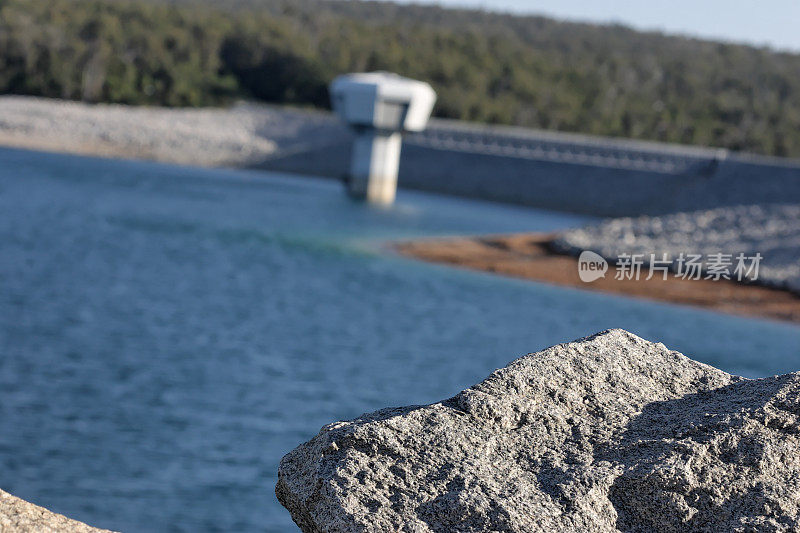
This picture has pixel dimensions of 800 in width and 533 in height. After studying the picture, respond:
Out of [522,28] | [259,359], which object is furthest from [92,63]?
[522,28]

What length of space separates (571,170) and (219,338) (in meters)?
42.8

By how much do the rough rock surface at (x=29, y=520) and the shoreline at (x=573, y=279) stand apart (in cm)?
2234

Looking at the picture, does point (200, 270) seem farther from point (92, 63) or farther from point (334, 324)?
point (92, 63)

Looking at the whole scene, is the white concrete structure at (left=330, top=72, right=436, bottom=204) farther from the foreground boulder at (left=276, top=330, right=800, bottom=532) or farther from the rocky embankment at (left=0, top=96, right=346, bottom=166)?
the foreground boulder at (left=276, top=330, right=800, bottom=532)

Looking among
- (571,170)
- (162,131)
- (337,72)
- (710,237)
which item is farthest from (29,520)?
(337,72)

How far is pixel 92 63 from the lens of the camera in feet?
229

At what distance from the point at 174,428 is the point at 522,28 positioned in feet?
467

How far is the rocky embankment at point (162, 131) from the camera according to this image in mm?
61312

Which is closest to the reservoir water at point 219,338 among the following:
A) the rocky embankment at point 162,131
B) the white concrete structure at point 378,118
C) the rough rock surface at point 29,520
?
the rough rock surface at point 29,520

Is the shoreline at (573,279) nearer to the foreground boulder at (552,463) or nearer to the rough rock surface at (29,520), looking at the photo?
the foreground boulder at (552,463)

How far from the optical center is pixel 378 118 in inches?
1917

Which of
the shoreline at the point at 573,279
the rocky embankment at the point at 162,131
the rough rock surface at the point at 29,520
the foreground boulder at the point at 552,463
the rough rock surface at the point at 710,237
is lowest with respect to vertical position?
the rocky embankment at the point at 162,131

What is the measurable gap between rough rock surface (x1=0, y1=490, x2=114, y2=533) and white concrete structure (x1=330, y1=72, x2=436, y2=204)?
146 ft

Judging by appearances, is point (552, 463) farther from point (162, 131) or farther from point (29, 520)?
point (162, 131)
